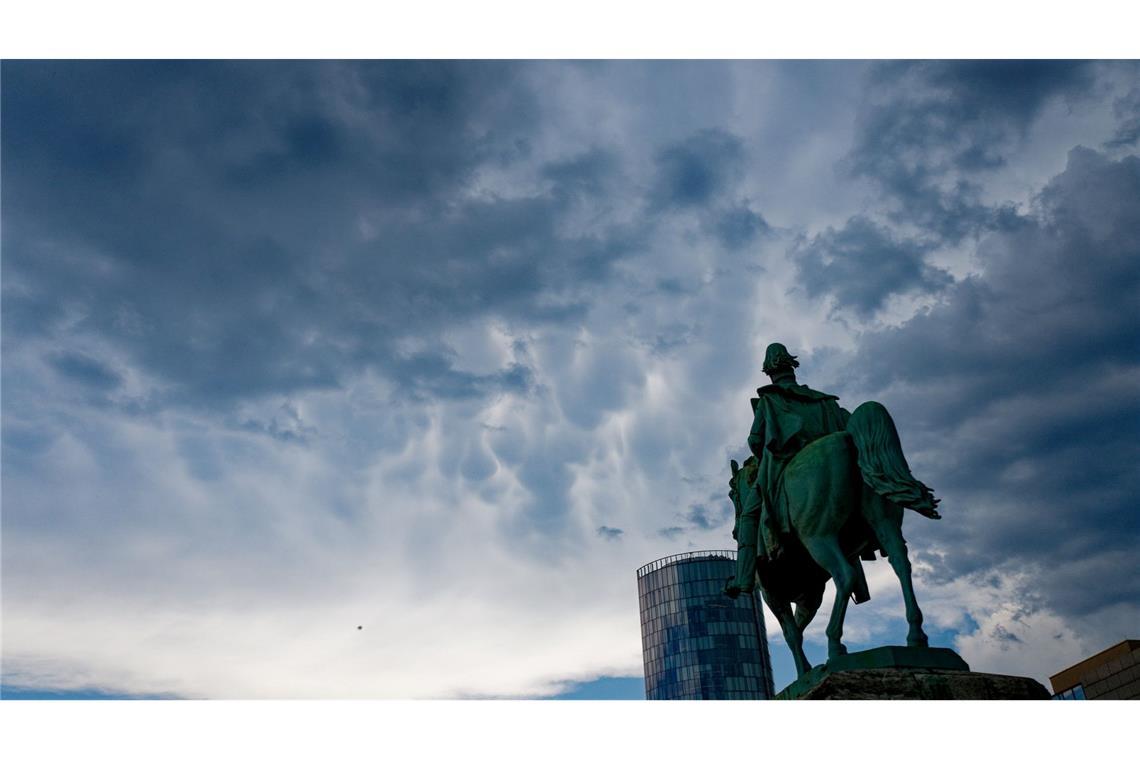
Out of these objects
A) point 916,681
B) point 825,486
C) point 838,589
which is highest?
point 825,486

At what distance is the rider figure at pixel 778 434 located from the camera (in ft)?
33.3

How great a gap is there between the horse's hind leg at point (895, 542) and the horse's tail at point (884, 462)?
1.04 feet

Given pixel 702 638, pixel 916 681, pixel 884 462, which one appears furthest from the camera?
pixel 702 638

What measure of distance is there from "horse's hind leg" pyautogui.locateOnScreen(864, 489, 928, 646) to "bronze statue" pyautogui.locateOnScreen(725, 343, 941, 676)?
0.03ft

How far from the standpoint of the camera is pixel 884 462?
8.80m

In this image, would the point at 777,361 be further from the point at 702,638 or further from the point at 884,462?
the point at 702,638

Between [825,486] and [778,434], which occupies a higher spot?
[778,434]

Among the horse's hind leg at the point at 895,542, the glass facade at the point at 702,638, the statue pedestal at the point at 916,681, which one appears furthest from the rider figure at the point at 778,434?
the glass facade at the point at 702,638

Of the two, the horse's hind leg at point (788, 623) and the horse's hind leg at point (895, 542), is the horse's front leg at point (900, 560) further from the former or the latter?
the horse's hind leg at point (788, 623)

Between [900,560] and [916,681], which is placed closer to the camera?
[916,681]

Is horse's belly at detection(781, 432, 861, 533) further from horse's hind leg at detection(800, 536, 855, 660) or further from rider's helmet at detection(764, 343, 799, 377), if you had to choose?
rider's helmet at detection(764, 343, 799, 377)

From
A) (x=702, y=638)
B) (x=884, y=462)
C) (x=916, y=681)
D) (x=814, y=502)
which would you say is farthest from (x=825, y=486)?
(x=702, y=638)

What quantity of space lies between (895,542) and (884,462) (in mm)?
891
